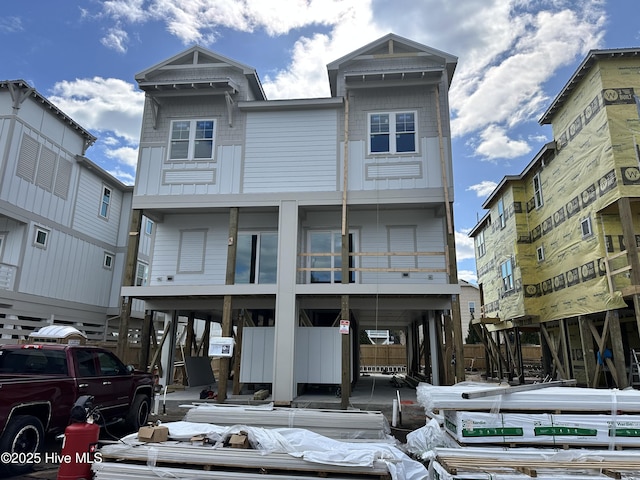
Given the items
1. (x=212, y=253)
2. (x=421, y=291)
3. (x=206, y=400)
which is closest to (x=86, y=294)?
(x=212, y=253)

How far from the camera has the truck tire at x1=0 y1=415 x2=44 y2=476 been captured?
5.82 metres

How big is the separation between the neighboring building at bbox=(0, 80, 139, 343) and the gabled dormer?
41.4ft

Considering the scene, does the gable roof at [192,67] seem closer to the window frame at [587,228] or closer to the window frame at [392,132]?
the window frame at [392,132]

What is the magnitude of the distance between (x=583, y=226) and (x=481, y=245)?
13159 millimetres

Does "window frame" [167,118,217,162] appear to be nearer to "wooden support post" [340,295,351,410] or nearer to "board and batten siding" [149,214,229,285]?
"board and batten siding" [149,214,229,285]

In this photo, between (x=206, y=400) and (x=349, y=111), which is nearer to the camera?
(x=206, y=400)

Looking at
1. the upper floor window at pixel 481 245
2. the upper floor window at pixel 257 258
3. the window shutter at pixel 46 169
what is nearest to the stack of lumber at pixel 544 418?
the upper floor window at pixel 257 258

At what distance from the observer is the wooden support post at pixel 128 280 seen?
13.5m

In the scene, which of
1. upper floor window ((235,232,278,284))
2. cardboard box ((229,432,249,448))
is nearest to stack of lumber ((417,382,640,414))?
cardboard box ((229,432,249,448))

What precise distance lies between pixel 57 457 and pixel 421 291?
9569mm

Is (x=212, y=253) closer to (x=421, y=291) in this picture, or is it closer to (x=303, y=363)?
(x=303, y=363)

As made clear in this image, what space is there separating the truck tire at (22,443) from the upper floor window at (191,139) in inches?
416

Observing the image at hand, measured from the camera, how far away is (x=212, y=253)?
15.6 m

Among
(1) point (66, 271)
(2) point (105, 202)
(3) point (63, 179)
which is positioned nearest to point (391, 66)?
(3) point (63, 179)
